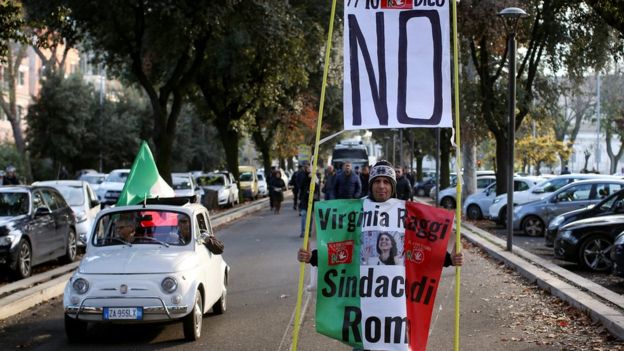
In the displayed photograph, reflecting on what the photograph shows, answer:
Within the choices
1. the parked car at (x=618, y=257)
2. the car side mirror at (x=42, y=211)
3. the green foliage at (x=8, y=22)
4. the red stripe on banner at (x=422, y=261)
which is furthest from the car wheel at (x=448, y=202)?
the red stripe on banner at (x=422, y=261)

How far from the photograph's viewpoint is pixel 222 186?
40281mm

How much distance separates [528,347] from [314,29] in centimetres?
2843

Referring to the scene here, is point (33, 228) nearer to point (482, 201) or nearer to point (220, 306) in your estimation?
point (220, 306)

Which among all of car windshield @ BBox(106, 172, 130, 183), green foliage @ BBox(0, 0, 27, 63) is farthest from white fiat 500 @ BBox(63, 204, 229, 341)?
car windshield @ BBox(106, 172, 130, 183)

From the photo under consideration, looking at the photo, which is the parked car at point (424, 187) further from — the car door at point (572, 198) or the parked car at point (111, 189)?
the car door at point (572, 198)

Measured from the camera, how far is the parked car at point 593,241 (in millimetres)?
15453

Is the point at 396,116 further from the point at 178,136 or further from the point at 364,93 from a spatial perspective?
the point at 178,136

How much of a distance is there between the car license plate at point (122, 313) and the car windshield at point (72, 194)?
11.4m

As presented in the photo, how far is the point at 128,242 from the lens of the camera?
9922mm

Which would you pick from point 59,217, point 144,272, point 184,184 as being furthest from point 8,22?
point 184,184

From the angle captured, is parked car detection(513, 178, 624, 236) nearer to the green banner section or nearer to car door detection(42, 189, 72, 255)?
car door detection(42, 189, 72, 255)

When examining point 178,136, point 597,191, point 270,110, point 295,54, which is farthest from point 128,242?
point 178,136

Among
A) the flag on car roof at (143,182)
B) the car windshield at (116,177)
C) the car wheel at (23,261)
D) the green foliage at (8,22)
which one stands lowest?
the car wheel at (23,261)

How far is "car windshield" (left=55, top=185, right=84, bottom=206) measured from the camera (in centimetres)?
1995
